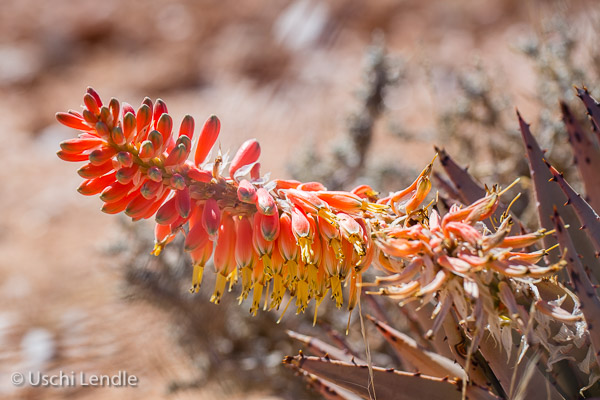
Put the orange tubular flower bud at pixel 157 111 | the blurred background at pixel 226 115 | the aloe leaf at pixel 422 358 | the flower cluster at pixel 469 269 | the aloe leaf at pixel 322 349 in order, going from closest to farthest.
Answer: the flower cluster at pixel 469 269 < the orange tubular flower bud at pixel 157 111 < the aloe leaf at pixel 422 358 < the aloe leaf at pixel 322 349 < the blurred background at pixel 226 115

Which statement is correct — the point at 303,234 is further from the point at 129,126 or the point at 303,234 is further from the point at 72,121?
the point at 72,121

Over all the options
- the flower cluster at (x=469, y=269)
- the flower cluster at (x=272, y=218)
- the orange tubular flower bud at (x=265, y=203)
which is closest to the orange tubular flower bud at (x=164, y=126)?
the flower cluster at (x=272, y=218)

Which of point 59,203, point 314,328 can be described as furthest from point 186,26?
point 314,328

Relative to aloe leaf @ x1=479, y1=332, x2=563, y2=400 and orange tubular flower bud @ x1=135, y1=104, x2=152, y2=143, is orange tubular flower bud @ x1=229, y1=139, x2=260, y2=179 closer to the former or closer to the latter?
orange tubular flower bud @ x1=135, y1=104, x2=152, y2=143

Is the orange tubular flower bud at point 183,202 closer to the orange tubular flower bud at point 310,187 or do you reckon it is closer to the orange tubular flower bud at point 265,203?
the orange tubular flower bud at point 265,203

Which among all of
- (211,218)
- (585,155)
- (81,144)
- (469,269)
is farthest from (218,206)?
(585,155)

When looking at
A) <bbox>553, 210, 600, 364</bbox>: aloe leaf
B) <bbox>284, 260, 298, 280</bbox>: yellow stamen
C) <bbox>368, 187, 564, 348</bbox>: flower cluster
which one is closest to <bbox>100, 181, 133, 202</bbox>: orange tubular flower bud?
A: <bbox>284, 260, 298, 280</bbox>: yellow stamen
